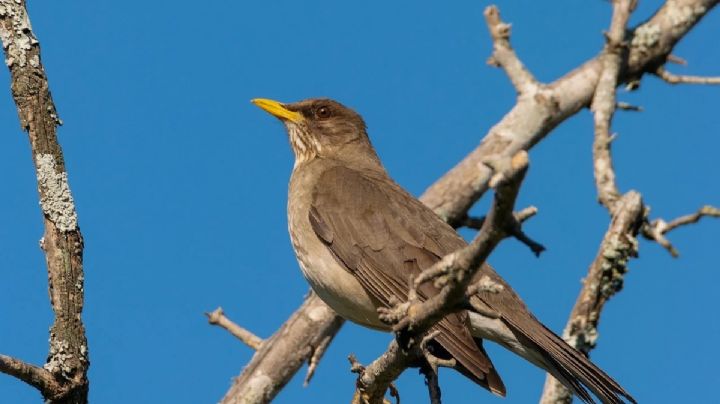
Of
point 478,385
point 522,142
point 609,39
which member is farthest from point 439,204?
point 478,385

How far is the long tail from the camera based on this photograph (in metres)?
5.75

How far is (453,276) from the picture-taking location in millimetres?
3898

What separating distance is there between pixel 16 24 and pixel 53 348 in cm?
160

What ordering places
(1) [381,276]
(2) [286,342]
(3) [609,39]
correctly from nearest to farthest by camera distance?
(1) [381,276] → (3) [609,39] → (2) [286,342]

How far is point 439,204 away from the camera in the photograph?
28.8 ft

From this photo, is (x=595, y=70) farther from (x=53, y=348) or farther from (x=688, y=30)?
(x=53, y=348)

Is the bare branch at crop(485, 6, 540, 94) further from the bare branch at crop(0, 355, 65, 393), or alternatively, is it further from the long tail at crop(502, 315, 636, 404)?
the bare branch at crop(0, 355, 65, 393)

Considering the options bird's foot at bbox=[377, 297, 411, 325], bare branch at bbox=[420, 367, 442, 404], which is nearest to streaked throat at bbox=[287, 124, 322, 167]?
bare branch at bbox=[420, 367, 442, 404]

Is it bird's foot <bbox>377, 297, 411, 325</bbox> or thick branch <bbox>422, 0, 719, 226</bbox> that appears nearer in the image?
bird's foot <bbox>377, 297, 411, 325</bbox>

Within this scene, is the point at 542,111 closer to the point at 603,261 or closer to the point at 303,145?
the point at 303,145

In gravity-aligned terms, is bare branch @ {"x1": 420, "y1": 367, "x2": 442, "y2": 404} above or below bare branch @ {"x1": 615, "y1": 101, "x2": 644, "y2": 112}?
below

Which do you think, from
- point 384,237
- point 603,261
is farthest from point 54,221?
point 603,261

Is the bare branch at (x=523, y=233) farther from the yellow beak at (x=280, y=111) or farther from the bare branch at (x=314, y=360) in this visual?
the yellow beak at (x=280, y=111)

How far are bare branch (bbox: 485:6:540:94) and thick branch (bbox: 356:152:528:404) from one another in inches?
108
